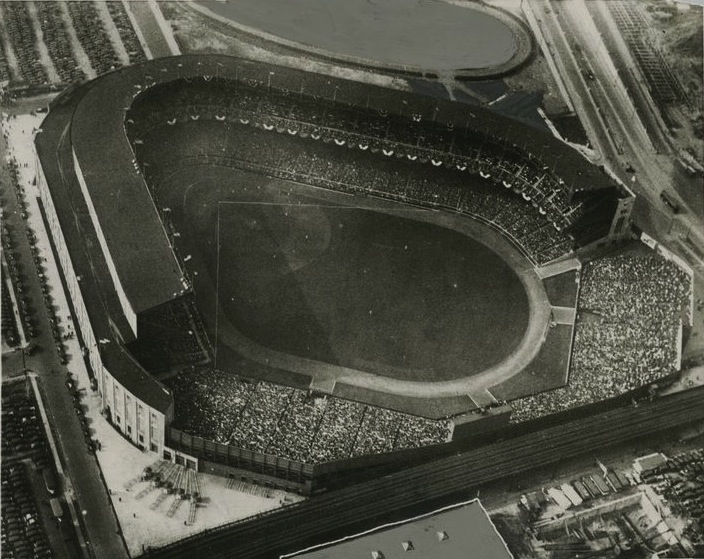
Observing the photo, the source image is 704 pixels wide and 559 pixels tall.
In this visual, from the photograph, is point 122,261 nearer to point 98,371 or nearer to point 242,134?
point 98,371

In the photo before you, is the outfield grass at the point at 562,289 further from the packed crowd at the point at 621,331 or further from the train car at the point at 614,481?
the train car at the point at 614,481

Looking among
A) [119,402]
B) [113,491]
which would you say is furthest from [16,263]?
[113,491]

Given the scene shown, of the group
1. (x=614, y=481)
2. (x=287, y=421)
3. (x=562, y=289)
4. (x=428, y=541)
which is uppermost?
(x=428, y=541)

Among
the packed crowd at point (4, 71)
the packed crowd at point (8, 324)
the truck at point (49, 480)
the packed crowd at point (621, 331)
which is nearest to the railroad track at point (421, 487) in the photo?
the packed crowd at point (621, 331)

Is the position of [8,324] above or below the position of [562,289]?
below

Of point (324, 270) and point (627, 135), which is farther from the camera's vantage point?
point (627, 135)

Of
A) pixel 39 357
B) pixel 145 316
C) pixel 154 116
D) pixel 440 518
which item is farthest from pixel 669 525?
pixel 154 116

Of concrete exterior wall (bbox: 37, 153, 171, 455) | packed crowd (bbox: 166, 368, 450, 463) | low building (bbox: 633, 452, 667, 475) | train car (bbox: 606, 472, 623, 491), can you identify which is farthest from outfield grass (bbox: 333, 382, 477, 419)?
concrete exterior wall (bbox: 37, 153, 171, 455)

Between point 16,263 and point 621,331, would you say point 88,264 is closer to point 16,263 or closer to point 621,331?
point 16,263
